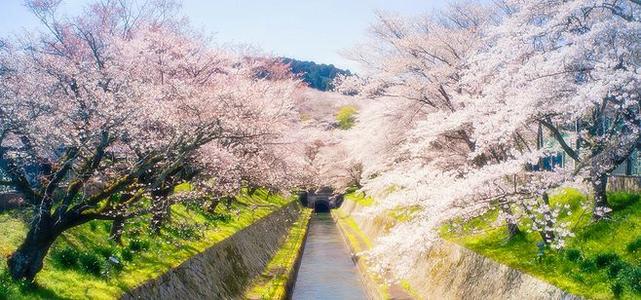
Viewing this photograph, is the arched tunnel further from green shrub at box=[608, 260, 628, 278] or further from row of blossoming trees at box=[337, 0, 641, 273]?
green shrub at box=[608, 260, 628, 278]

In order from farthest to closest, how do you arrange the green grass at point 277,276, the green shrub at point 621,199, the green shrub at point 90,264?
the green grass at point 277,276 → the green shrub at point 621,199 → the green shrub at point 90,264

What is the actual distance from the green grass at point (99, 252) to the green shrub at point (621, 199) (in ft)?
38.9

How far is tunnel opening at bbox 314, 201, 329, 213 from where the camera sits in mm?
86188

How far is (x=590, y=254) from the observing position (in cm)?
1241

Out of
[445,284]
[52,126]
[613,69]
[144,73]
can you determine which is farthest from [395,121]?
[52,126]

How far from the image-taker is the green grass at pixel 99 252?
35.1ft

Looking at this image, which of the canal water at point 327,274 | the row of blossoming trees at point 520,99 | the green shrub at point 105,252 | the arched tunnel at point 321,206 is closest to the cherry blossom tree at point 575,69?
the row of blossoming trees at point 520,99

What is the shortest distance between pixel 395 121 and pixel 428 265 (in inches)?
251

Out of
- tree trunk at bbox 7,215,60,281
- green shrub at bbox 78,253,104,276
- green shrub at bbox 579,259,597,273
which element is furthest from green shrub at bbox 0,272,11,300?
green shrub at bbox 579,259,597,273

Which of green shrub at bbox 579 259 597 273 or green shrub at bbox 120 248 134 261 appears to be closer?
green shrub at bbox 579 259 597 273

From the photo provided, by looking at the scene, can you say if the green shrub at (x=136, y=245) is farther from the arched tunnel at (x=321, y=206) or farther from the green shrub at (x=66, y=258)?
the arched tunnel at (x=321, y=206)

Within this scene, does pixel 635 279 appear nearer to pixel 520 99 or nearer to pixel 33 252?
pixel 520 99

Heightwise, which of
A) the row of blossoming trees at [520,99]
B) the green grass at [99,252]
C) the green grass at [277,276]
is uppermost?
the row of blossoming trees at [520,99]

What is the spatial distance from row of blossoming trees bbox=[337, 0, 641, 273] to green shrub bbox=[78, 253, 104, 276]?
23.6ft
